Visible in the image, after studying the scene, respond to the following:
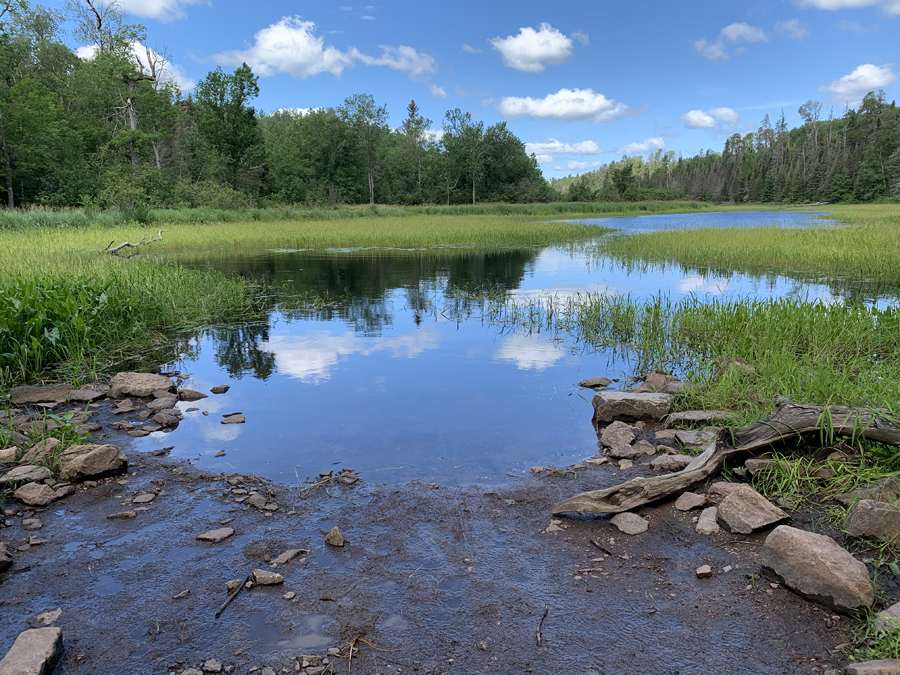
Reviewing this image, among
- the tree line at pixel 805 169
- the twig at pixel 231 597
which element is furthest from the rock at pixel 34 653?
the tree line at pixel 805 169

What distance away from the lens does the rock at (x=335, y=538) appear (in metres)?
4.00

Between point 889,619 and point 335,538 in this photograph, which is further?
point 335,538

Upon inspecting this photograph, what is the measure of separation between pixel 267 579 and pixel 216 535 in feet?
2.65

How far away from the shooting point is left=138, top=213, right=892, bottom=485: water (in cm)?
570

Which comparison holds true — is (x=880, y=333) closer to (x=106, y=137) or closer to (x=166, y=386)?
(x=166, y=386)

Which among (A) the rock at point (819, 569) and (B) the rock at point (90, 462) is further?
(B) the rock at point (90, 462)

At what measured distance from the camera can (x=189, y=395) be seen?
7500 mm

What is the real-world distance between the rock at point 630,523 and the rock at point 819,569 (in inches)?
35.2

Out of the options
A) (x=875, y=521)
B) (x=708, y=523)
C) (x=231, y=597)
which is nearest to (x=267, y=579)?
(x=231, y=597)

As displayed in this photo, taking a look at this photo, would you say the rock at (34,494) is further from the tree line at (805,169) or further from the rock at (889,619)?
the tree line at (805,169)

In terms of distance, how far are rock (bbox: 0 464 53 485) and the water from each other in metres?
1.03

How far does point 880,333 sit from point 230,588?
9455 mm

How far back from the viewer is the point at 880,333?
8250mm

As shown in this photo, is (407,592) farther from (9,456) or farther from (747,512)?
(9,456)
